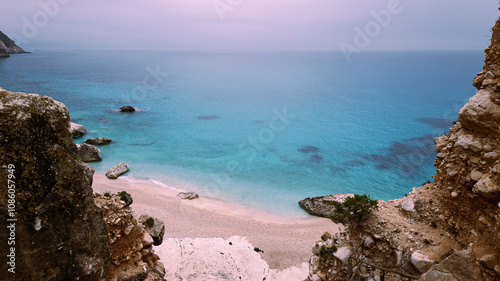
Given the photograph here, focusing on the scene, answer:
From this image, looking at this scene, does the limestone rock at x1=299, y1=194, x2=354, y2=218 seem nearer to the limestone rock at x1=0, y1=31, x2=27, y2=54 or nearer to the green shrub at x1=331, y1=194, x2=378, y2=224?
the green shrub at x1=331, y1=194, x2=378, y2=224

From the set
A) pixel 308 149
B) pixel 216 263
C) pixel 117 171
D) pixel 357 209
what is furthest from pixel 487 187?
pixel 308 149

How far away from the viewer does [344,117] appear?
7594 centimetres

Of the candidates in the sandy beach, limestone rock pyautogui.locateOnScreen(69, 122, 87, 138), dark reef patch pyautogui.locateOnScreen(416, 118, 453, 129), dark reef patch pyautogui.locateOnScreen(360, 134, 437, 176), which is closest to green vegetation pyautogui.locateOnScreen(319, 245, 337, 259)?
the sandy beach

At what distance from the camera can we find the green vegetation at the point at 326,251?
11.8m

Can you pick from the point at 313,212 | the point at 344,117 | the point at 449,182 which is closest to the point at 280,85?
the point at 344,117

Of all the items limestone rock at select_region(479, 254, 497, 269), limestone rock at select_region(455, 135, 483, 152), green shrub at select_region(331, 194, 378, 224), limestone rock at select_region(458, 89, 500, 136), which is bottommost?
green shrub at select_region(331, 194, 378, 224)

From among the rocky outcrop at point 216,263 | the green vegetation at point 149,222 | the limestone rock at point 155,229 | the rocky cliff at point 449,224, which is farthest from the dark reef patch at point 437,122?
the green vegetation at point 149,222

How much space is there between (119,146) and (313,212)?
116ft

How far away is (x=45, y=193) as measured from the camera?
25.6ft

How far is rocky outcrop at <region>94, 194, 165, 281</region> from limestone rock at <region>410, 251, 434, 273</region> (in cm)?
1096

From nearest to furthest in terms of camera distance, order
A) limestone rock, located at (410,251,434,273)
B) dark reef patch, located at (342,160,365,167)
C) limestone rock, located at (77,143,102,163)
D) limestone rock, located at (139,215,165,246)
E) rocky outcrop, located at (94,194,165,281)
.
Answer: limestone rock, located at (410,251,434,273)
rocky outcrop, located at (94,194,165,281)
limestone rock, located at (139,215,165,246)
limestone rock, located at (77,143,102,163)
dark reef patch, located at (342,160,365,167)

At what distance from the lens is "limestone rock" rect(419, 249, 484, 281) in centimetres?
838

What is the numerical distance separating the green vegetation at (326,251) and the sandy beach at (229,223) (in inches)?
321

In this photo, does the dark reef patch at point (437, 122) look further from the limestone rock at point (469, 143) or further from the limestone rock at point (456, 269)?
the limestone rock at point (456, 269)
